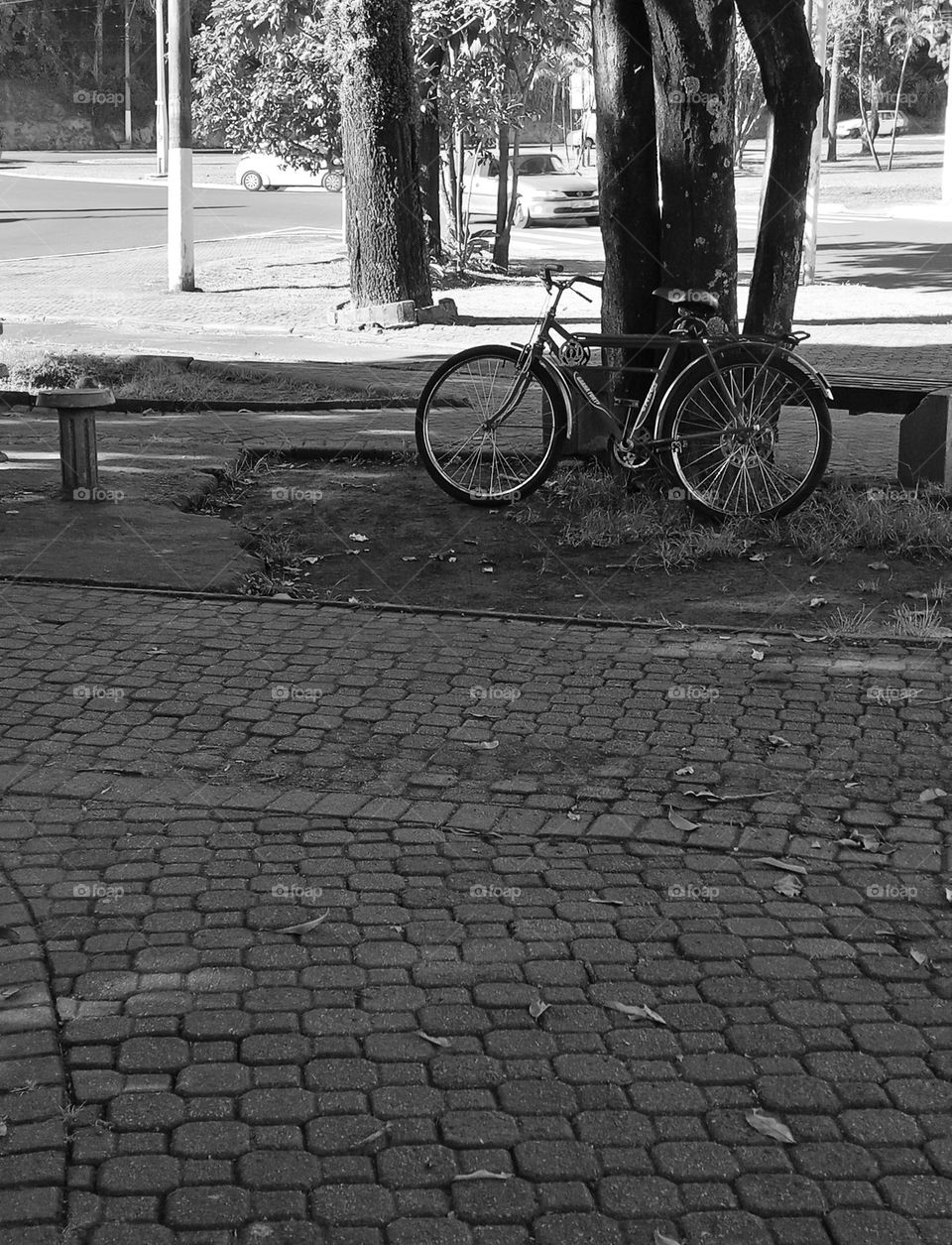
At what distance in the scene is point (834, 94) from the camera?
42531 mm

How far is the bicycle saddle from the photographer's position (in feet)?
26.3

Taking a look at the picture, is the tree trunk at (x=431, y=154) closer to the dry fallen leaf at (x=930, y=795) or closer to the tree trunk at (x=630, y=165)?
the tree trunk at (x=630, y=165)

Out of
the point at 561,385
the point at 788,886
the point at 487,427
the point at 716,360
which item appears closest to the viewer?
the point at 788,886

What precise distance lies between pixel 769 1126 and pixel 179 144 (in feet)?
55.5

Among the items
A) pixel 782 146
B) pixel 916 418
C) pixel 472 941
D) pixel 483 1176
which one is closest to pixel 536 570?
pixel 916 418

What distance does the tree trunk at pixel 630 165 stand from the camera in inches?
332

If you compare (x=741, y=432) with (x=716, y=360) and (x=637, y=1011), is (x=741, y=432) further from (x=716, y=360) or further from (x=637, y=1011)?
(x=637, y=1011)

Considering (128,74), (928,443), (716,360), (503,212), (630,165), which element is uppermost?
(128,74)

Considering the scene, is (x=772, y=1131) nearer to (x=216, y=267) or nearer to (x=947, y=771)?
(x=947, y=771)

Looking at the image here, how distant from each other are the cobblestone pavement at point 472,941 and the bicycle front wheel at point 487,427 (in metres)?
2.00

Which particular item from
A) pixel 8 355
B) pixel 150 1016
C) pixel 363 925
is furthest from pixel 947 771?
pixel 8 355

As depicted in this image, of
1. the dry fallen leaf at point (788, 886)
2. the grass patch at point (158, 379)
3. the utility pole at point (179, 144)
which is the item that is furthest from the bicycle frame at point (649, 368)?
the utility pole at point (179, 144)

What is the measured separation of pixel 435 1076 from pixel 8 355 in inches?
440

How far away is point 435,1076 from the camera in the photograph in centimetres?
336
